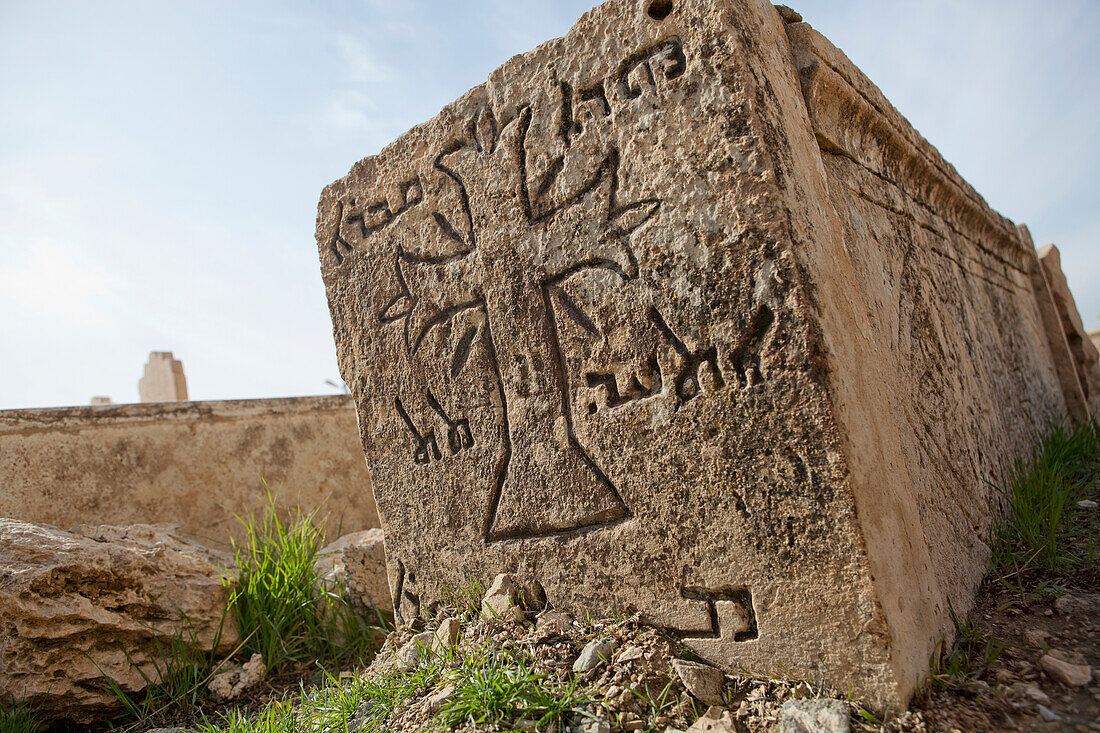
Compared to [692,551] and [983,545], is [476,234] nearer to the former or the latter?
[692,551]

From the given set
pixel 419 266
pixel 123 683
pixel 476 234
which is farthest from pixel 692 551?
pixel 123 683

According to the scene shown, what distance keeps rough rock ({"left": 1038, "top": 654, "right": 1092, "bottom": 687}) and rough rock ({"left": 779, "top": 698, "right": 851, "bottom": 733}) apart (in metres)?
0.48

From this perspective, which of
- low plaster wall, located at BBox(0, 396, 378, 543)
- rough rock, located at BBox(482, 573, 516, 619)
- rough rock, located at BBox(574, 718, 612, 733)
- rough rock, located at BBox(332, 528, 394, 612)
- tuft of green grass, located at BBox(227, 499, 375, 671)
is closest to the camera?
rough rock, located at BBox(574, 718, 612, 733)

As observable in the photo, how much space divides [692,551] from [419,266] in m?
1.23

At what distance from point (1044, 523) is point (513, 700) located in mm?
1730

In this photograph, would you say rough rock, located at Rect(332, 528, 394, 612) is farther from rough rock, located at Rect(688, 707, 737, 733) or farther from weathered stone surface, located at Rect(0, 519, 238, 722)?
rough rock, located at Rect(688, 707, 737, 733)

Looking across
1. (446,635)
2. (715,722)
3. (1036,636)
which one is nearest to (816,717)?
(715,722)

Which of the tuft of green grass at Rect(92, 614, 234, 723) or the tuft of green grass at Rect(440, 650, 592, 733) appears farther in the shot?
the tuft of green grass at Rect(92, 614, 234, 723)

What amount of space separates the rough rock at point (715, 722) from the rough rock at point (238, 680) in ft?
5.36

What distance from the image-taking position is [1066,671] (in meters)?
1.48

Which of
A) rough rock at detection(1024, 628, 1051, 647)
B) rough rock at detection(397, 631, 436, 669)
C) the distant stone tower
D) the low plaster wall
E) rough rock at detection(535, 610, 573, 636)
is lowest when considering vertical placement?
rough rock at detection(1024, 628, 1051, 647)

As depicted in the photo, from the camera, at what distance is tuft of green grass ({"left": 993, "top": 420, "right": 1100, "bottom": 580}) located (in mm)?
2023

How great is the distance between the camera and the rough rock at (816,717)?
4.52 ft

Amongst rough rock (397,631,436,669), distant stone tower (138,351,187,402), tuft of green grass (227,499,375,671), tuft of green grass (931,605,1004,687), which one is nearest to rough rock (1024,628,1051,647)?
tuft of green grass (931,605,1004,687)
